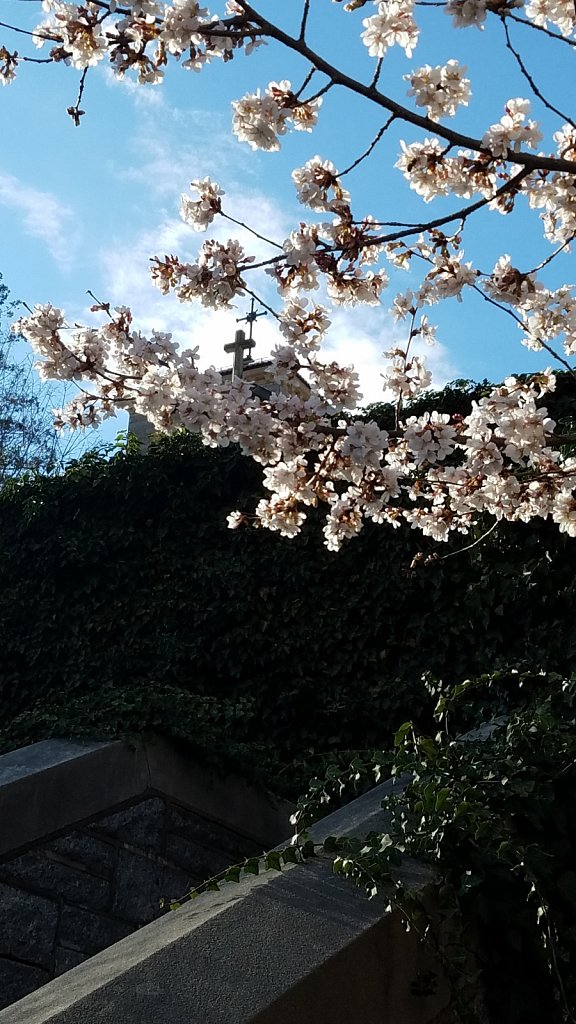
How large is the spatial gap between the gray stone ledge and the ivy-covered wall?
5.4 inches

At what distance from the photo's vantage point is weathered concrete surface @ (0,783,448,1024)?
1752 millimetres

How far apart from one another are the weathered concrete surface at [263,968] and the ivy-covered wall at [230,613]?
2.04 meters

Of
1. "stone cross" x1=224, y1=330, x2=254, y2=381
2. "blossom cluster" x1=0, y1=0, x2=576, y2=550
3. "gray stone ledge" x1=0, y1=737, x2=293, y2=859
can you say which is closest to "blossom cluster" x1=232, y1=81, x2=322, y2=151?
"blossom cluster" x1=0, y1=0, x2=576, y2=550

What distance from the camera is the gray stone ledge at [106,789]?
147 inches

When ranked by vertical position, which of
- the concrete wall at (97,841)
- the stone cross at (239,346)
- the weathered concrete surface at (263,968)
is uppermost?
the stone cross at (239,346)

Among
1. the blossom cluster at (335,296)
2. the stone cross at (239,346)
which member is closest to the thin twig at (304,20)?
the blossom cluster at (335,296)

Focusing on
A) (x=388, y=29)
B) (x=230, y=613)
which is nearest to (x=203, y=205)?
(x=388, y=29)

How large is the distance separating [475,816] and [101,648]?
4166mm

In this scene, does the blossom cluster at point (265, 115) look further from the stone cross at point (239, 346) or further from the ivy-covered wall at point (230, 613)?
the stone cross at point (239, 346)

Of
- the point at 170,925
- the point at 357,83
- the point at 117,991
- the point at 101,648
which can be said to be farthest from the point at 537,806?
the point at 101,648

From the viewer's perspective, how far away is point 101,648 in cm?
614

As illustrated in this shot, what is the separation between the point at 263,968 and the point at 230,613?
3.93m

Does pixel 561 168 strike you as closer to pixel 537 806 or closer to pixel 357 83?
pixel 357 83

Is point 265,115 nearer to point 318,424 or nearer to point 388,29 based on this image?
point 388,29
